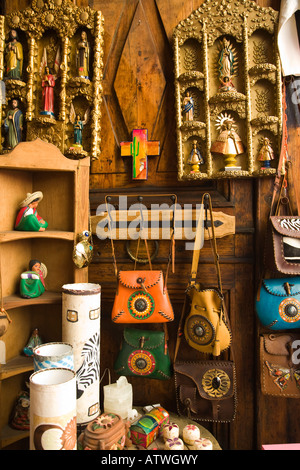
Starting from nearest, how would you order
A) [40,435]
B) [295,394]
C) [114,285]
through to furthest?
[40,435]
[295,394]
[114,285]

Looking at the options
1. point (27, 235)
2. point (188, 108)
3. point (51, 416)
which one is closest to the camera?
point (51, 416)

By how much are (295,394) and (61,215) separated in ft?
5.66

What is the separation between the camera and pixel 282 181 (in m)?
2.01

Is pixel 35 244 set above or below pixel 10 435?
above

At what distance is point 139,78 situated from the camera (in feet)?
7.02

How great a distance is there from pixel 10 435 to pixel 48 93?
6.64 ft

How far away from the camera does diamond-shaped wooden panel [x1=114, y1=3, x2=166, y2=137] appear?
6.97 feet

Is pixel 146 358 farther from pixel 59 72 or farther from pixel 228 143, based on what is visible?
pixel 59 72

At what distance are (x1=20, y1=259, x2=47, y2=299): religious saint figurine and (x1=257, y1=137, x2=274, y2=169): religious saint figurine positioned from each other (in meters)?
1.47

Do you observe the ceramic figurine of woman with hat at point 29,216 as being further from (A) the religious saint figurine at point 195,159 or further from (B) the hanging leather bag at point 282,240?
(B) the hanging leather bag at point 282,240

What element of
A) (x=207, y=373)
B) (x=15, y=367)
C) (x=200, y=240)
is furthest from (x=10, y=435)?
(x=200, y=240)
